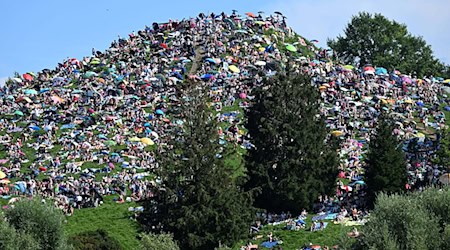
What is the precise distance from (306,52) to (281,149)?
4171 cm

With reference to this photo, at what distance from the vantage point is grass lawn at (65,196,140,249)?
157 feet

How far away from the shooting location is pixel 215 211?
41469mm

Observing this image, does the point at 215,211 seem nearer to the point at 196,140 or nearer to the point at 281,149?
the point at 196,140

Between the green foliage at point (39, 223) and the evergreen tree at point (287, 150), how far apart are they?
16.0m

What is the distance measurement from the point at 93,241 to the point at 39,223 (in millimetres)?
5418

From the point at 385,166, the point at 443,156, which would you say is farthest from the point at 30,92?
the point at 443,156

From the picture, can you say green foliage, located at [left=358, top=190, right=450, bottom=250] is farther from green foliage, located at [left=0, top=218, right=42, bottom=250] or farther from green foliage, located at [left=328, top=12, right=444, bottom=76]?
green foliage, located at [left=328, top=12, right=444, bottom=76]

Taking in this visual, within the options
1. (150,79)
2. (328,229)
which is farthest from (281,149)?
(150,79)

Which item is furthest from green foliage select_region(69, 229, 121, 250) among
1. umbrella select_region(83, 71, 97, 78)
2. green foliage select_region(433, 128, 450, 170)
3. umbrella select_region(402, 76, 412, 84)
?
umbrella select_region(402, 76, 412, 84)

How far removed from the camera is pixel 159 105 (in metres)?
76.6

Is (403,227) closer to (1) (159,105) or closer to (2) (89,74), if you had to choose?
(1) (159,105)

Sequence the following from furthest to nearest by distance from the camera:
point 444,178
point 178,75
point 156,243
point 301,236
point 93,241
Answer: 1. point 178,75
2. point 444,178
3. point 301,236
4. point 93,241
5. point 156,243

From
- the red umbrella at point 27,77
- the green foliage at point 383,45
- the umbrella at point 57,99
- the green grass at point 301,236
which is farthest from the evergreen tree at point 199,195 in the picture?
the green foliage at point 383,45

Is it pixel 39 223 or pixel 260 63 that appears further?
pixel 260 63
